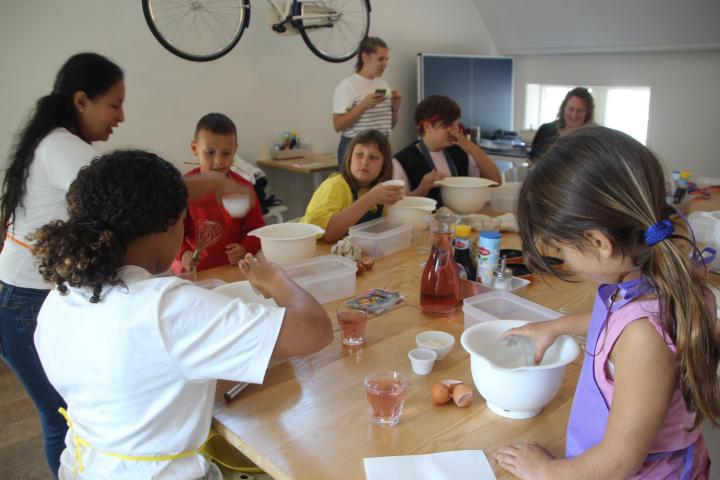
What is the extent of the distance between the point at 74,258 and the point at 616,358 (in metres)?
0.86

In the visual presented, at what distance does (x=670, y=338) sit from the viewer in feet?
2.50

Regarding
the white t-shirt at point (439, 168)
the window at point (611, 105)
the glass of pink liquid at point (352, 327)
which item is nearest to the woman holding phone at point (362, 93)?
the white t-shirt at point (439, 168)

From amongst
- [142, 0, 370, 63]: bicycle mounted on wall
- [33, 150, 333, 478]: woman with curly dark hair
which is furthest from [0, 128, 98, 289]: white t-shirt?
[142, 0, 370, 63]: bicycle mounted on wall

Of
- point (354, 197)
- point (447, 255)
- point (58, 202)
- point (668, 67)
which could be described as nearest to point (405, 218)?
point (354, 197)

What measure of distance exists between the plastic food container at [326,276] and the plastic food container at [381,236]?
0.28 m

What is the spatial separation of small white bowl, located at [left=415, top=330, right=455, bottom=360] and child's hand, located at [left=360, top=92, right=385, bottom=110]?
3063 mm

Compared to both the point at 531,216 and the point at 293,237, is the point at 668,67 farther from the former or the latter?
the point at 531,216

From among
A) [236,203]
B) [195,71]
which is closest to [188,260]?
[236,203]

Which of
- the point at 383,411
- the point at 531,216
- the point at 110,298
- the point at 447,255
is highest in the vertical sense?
the point at 531,216

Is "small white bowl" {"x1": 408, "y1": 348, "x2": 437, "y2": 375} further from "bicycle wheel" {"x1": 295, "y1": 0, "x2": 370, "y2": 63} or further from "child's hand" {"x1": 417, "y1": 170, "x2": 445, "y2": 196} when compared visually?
"bicycle wheel" {"x1": 295, "y1": 0, "x2": 370, "y2": 63}

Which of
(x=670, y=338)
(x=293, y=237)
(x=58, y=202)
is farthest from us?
(x=293, y=237)

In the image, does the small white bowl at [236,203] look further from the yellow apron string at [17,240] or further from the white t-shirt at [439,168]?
the white t-shirt at [439,168]

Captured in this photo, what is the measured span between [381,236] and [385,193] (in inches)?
8.8

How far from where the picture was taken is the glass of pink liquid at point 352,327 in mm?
1284
